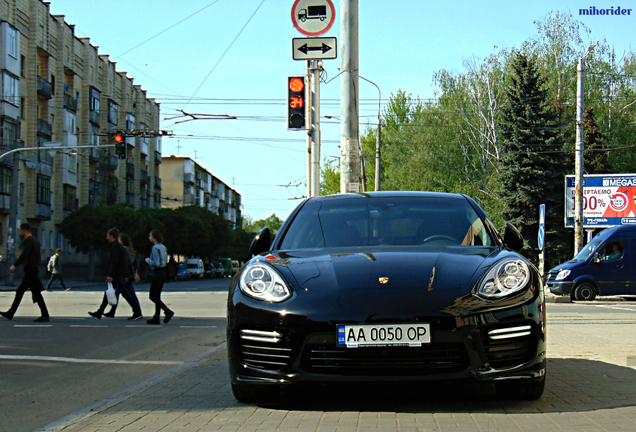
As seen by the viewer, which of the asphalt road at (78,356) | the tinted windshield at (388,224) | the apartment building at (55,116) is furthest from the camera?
the apartment building at (55,116)

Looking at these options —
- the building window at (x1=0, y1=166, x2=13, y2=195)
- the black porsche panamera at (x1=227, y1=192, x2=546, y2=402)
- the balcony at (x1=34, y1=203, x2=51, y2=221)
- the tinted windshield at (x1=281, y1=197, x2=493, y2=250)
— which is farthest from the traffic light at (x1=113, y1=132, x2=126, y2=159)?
the black porsche panamera at (x1=227, y1=192, x2=546, y2=402)

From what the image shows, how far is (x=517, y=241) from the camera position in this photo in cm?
602

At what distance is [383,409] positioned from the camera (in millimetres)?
5000

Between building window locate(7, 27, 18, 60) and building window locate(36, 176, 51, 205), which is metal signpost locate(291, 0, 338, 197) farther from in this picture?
building window locate(36, 176, 51, 205)

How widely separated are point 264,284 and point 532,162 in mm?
38296

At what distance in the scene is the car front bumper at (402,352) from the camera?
15.2 ft

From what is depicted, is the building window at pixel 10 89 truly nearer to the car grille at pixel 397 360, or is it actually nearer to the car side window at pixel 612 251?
the car side window at pixel 612 251

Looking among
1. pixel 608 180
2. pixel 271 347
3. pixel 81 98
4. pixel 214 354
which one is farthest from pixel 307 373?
pixel 81 98

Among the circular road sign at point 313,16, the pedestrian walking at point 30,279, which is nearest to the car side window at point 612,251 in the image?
the circular road sign at point 313,16

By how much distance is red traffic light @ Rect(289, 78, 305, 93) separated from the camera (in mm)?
15773

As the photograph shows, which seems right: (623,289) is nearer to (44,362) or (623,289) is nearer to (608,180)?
(608,180)

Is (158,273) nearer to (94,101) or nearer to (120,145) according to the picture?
(120,145)

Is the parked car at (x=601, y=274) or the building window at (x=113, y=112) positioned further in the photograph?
the building window at (x=113, y=112)

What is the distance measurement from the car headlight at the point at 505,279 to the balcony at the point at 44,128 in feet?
174
